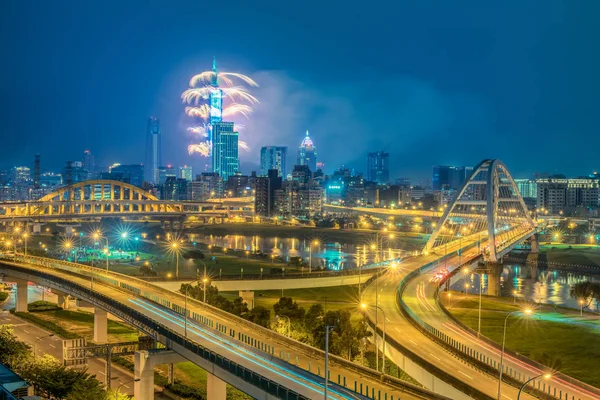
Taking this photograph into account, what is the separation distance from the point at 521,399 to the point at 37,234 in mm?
113375

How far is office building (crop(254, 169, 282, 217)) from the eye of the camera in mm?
187000

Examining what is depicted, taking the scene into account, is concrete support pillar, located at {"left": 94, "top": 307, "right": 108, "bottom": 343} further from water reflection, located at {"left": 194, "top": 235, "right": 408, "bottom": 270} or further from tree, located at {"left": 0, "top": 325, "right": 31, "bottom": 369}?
water reflection, located at {"left": 194, "top": 235, "right": 408, "bottom": 270}

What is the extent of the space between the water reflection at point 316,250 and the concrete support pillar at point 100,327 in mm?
42414

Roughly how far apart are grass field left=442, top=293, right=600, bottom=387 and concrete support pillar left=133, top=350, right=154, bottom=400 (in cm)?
1837

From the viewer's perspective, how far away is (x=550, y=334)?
40375mm

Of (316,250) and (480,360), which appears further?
(316,250)

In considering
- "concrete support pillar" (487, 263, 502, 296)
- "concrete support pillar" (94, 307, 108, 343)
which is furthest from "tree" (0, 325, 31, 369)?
"concrete support pillar" (487, 263, 502, 296)

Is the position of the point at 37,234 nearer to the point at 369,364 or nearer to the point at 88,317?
the point at 88,317

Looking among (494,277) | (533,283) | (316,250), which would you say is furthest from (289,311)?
(316,250)

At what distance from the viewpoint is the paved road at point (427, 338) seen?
22641mm

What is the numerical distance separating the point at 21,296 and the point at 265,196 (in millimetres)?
139251

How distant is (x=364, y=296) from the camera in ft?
145

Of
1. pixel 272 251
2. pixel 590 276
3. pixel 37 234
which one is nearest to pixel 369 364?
pixel 590 276

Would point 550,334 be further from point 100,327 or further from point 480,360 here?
point 100,327
